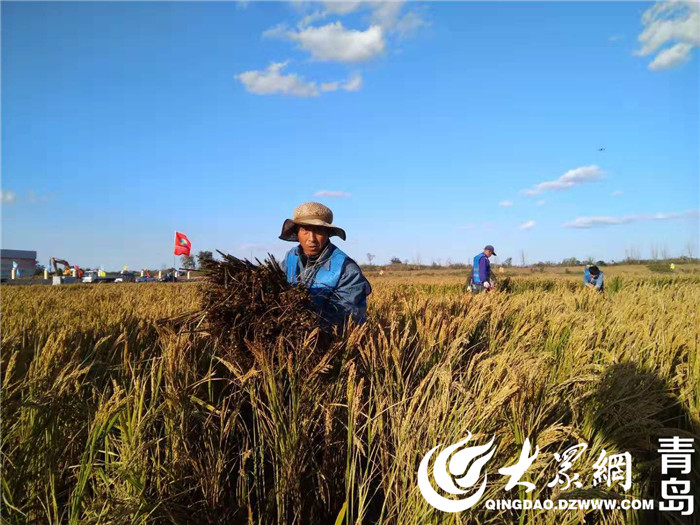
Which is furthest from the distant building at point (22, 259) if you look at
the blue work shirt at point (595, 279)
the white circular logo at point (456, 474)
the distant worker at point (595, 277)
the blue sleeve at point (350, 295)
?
the white circular logo at point (456, 474)

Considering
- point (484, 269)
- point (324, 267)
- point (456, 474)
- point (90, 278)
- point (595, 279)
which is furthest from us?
point (90, 278)

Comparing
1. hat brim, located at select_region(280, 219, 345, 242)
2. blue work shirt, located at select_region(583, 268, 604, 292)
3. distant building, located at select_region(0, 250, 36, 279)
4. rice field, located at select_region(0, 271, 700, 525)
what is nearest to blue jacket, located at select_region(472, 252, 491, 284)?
blue work shirt, located at select_region(583, 268, 604, 292)

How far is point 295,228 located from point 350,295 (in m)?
0.70

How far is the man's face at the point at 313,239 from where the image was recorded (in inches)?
113

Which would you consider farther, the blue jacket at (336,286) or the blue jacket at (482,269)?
the blue jacket at (482,269)

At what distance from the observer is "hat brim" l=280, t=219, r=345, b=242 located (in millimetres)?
2789

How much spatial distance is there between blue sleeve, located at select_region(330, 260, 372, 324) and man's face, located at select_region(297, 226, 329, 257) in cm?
24

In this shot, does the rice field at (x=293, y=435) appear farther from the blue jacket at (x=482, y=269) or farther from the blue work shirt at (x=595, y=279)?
the blue work shirt at (x=595, y=279)

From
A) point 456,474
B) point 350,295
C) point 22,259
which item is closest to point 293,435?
point 456,474

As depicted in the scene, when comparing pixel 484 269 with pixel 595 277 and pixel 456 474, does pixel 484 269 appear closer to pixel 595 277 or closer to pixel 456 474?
pixel 595 277

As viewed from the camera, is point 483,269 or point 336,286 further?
point 483,269

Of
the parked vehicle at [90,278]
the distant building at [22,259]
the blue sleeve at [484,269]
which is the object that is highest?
the distant building at [22,259]

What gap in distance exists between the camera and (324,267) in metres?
2.78

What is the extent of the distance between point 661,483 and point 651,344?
1.22 m
